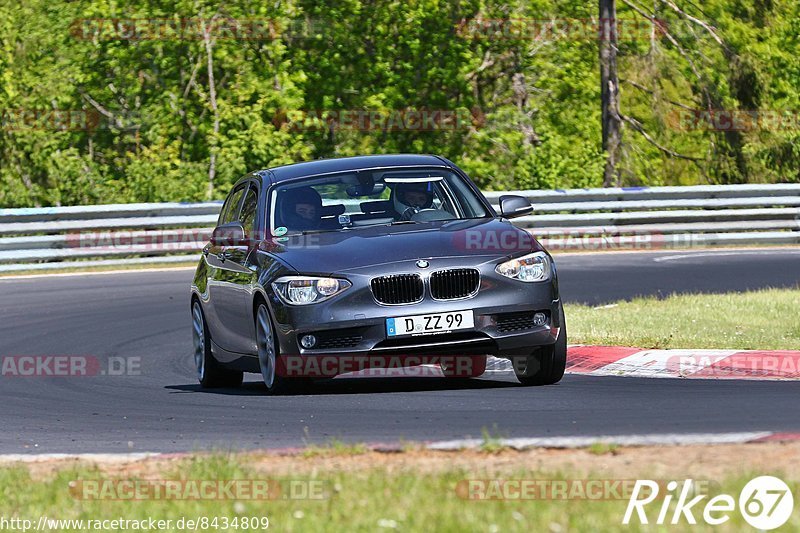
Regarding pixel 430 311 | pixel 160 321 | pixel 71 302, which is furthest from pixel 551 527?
pixel 71 302

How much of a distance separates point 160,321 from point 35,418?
250 inches

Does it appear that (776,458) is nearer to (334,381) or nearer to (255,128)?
(334,381)

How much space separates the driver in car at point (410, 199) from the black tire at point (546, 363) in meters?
1.32

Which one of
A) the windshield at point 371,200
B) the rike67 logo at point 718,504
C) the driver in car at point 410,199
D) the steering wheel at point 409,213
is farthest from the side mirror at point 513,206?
the rike67 logo at point 718,504

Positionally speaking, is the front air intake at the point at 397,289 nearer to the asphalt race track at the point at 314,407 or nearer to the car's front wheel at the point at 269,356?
the asphalt race track at the point at 314,407

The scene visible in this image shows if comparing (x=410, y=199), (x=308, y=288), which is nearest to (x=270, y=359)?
(x=308, y=288)

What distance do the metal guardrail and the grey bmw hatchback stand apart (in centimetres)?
1245

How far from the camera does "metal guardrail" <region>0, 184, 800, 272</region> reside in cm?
2320

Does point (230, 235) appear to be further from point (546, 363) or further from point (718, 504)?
point (718, 504)

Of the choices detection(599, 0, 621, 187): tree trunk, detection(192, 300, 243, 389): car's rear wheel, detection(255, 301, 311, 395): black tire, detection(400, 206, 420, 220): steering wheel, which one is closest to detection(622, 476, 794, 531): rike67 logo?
detection(255, 301, 311, 395): black tire

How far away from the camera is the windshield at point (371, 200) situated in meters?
10.7

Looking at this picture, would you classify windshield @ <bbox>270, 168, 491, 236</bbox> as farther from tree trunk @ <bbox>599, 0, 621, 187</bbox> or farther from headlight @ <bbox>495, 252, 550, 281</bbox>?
tree trunk @ <bbox>599, 0, 621, 187</bbox>

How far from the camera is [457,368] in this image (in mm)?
11500

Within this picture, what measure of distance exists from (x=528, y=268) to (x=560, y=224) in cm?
1559
